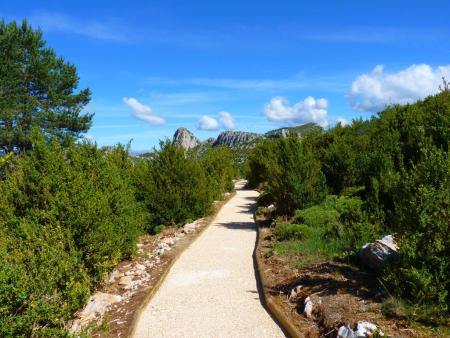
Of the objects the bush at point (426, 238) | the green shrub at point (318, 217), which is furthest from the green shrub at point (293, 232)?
the bush at point (426, 238)

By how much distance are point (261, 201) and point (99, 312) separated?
12.3m

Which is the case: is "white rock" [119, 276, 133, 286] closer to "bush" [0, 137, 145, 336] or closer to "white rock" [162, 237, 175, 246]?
"bush" [0, 137, 145, 336]

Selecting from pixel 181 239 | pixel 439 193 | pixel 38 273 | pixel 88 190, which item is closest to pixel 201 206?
pixel 181 239

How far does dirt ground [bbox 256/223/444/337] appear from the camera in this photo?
4793mm

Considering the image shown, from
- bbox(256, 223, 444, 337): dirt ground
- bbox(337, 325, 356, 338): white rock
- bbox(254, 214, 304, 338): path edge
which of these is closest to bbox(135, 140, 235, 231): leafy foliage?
bbox(254, 214, 304, 338): path edge

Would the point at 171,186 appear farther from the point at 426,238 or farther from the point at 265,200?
the point at 426,238

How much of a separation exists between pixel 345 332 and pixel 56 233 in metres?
5.18

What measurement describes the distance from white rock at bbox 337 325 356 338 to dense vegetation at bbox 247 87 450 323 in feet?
2.99

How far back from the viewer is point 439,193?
A: 489 cm

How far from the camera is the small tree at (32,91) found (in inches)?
869

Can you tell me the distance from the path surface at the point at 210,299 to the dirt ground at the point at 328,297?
380 mm

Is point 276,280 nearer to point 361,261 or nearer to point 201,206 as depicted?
point 361,261

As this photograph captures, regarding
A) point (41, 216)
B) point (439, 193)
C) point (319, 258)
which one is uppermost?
point (439, 193)

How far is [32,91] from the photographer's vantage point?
2503 cm
